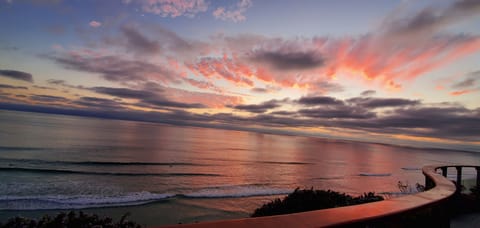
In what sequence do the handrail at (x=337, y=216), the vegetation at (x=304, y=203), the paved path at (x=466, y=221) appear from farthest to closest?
1. the vegetation at (x=304, y=203)
2. the paved path at (x=466, y=221)
3. the handrail at (x=337, y=216)

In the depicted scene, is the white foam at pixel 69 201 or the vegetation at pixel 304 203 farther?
the white foam at pixel 69 201

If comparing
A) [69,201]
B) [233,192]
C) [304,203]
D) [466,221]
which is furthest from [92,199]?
[466,221]

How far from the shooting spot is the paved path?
4.58 m

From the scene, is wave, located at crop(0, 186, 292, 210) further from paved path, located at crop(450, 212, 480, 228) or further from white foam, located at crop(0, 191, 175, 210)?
paved path, located at crop(450, 212, 480, 228)

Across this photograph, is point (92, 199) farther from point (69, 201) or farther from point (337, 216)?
point (337, 216)

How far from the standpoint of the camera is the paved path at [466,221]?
180 inches

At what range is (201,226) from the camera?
0.84 meters

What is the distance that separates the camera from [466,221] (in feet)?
16.2

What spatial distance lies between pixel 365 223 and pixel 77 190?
16.8 metres

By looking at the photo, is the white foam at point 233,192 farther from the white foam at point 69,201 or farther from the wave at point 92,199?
the white foam at point 69,201

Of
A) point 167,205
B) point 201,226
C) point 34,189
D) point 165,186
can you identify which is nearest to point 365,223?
point 201,226

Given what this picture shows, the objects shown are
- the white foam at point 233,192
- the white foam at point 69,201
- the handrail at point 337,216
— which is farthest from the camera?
the white foam at point 233,192

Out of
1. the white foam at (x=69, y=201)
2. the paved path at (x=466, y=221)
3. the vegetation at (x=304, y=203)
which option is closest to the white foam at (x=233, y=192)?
the white foam at (x=69, y=201)

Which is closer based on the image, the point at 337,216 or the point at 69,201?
the point at 337,216
